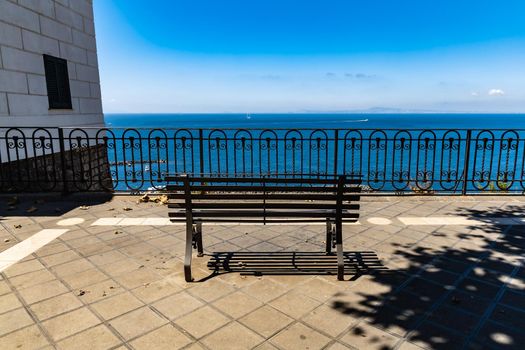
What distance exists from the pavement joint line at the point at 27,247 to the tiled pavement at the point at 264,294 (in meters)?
0.11

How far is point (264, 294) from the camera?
11.3 feet

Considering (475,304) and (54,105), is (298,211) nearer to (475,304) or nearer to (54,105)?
(475,304)

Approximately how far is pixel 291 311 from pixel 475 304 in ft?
5.67

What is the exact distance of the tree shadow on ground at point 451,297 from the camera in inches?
110

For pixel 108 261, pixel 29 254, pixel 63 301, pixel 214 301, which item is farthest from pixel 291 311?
pixel 29 254

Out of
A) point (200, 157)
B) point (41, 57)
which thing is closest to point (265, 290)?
point (200, 157)

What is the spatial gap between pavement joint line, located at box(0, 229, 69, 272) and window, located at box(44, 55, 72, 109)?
602 centimetres

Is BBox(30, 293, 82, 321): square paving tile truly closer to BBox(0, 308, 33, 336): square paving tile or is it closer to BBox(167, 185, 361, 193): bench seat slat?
BBox(0, 308, 33, 336): square paving tile

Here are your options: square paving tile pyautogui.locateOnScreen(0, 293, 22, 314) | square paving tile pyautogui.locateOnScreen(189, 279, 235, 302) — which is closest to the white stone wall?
square paving tile pyautogui.locateOnScreen(0, 293, 22, 314)

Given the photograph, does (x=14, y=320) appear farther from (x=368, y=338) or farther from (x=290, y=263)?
(x=368, y=338)

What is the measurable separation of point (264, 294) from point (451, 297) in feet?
5.98

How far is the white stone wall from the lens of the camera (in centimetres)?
831

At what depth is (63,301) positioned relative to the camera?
10.9 feet

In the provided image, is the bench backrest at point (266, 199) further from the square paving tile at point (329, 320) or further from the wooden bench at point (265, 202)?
the square paving tile at point (329, 320)
